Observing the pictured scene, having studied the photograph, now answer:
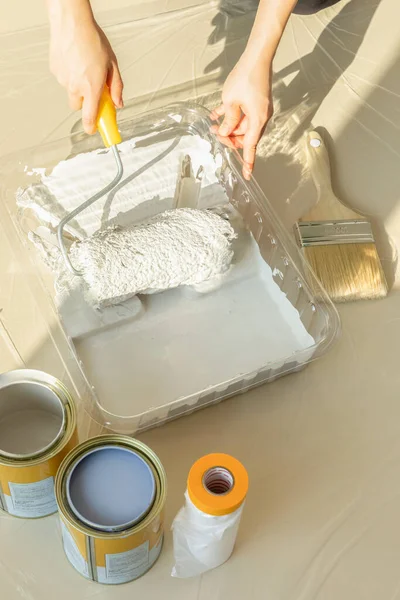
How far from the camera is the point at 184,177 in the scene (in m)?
1.11

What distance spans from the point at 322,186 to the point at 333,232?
0.32ft

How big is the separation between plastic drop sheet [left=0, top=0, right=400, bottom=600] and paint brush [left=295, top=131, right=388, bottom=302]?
3cm

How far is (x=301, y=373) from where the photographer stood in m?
0.98

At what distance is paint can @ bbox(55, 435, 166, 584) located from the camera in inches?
→ 27.7

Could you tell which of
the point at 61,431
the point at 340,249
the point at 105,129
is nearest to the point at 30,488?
the point at 61,431

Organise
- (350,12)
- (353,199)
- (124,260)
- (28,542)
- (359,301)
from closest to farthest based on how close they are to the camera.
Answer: (28,542), (124,260), (359,301), (353,199), (350,12)

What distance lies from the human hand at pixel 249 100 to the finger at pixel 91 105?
19cm

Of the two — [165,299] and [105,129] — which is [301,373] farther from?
[105,129]

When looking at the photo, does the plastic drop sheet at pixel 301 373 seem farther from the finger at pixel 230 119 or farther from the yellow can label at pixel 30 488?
the finger at pixel 230 119

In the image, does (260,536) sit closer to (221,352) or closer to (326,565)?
(326,565)

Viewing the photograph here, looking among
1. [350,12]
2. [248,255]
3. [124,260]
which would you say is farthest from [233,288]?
A: [350,12]

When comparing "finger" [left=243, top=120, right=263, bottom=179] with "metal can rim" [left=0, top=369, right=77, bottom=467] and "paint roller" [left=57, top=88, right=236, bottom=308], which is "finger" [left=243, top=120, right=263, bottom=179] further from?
"metal can rim" [left=0, top=369, right=77, bottom=467]

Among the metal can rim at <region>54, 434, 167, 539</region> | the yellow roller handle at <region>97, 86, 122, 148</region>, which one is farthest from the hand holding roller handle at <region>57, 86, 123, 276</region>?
the metal can rim at <region>54, 434, 167, 539</region>

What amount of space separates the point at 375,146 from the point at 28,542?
0.86 metres
